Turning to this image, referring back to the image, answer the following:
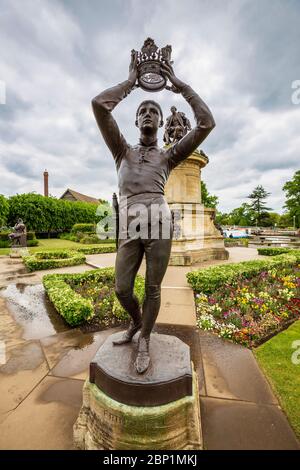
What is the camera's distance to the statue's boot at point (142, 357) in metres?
2.06

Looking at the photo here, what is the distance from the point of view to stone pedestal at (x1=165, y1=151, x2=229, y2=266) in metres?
11.1

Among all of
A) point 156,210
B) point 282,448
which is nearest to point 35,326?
point 156,210

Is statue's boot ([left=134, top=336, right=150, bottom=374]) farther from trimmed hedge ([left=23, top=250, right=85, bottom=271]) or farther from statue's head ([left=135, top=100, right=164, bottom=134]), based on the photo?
trimmed hedge ([left=23, top=250, right=85, bottom=271])

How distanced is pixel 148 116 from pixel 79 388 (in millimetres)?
3056

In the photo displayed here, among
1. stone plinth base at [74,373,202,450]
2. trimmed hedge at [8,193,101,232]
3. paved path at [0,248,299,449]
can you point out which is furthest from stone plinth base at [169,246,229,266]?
trimmed hedge at [8,193,101,232]

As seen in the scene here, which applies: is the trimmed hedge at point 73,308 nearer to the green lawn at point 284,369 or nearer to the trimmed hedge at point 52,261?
the green lawn at point 284,369

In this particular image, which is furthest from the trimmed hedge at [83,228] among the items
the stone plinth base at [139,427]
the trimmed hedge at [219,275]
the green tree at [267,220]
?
the green tree at [267,220]

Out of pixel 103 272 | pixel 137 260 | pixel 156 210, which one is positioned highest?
pixel 156 210

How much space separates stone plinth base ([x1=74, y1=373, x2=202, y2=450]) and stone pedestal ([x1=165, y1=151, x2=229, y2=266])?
28.2ft

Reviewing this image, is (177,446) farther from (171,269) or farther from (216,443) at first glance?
(171,269)

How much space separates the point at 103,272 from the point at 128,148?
18.9ft

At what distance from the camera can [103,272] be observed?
7.71 meters
